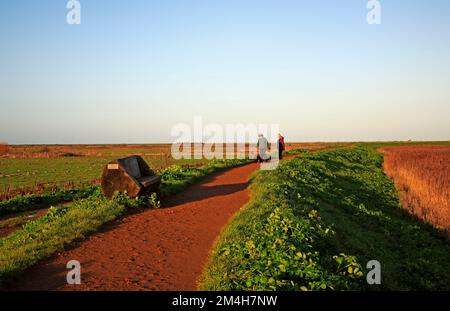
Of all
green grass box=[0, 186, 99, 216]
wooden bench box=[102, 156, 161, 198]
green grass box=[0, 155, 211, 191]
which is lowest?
green grass box=[0, 155, 211, 191]

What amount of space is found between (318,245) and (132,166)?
7.17m

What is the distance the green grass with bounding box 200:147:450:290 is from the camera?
6.09 m

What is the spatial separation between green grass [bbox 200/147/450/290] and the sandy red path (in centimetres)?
53

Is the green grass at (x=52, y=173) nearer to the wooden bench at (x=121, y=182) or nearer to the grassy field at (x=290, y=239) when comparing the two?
the grassy field at (x=290, y=239)

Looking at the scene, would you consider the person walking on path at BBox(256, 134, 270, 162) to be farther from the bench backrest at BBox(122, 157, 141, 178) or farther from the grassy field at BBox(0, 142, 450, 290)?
the bench backrest at BBox(122, 157, 141, 178)

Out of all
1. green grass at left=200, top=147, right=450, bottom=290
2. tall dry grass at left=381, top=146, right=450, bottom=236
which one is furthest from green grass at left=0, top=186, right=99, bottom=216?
tall dry grass at left=381, top=146, right=450, bottom=236

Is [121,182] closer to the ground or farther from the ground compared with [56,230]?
farther from the ground

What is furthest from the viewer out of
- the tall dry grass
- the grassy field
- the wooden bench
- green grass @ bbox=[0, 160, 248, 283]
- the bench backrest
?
the tall dry grass

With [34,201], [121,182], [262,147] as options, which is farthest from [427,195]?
[34,201]

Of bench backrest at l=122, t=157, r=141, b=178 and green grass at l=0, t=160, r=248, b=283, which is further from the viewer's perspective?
bench backrest at l=122, t=157, r=141, b=178

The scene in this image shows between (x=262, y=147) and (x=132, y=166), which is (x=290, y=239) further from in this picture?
(x=262, y=147)

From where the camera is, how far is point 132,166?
12836 mm

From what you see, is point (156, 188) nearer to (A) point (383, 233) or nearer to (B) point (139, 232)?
(B) point (139, 232)

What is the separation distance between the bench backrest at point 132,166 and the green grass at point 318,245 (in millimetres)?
4207
